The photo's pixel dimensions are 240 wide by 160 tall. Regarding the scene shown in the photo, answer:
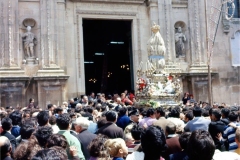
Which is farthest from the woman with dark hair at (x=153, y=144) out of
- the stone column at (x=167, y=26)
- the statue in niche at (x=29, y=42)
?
the stone column at (x=167, y=26)

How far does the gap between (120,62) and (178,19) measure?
8404 millimetres

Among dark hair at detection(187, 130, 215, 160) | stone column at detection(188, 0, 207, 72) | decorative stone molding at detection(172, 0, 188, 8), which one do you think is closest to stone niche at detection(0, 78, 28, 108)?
stone column at detection(188, 0, 207, 72)

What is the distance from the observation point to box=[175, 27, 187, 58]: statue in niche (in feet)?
62.8

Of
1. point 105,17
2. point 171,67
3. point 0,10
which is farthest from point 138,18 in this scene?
point 0,10

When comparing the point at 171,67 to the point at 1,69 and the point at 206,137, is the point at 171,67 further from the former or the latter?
the point at 206,137

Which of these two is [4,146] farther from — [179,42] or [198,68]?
[179,42]

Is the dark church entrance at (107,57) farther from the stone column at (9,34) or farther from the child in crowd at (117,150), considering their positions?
the child in crowd at (117,150)

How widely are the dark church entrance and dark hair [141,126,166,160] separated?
18.4 metres

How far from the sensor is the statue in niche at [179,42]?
1914cm

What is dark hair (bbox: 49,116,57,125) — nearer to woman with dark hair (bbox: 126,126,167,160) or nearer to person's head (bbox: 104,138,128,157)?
person's head (bbox: 104,138,128,157)

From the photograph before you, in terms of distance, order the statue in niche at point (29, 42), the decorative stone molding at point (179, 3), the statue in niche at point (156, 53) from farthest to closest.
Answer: the decorative stone molding at point (179, 3) < the statue in niche at point (29, 42) < the statue in niche at point (156, 53)

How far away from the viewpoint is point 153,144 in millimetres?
3877

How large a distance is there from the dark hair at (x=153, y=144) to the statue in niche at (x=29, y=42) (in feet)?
44.3

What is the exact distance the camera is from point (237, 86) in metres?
20.0
